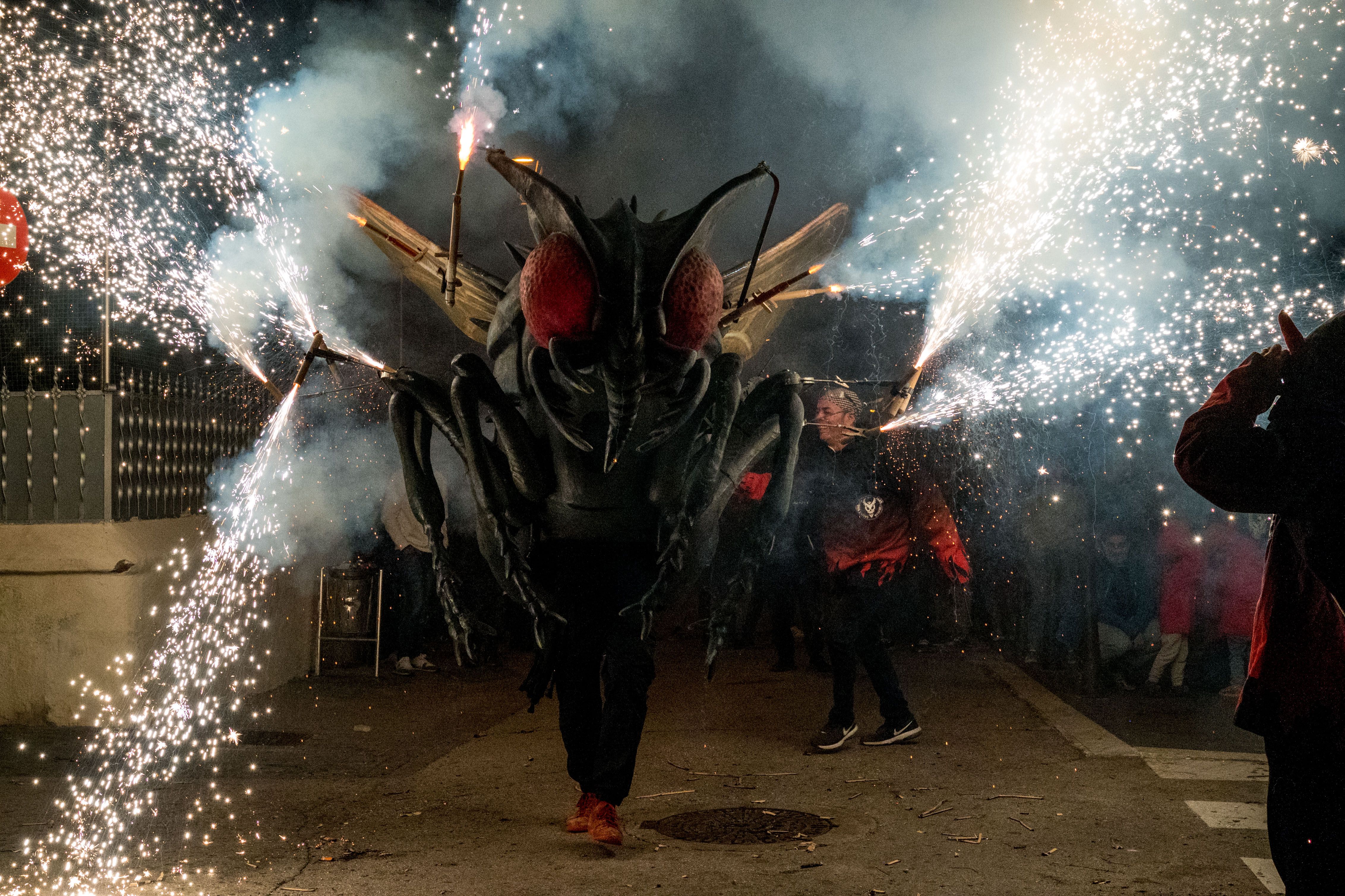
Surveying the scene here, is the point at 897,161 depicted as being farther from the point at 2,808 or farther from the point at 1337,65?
the point at 2,808

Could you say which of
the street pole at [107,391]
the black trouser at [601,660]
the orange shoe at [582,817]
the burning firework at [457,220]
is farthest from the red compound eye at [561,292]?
the street pole at [107,391]

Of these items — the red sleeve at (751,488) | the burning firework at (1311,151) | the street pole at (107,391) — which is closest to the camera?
the red sleeve at (751,488)

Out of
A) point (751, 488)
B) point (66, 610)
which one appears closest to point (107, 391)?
point (66, 610)

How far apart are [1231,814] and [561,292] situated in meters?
4.08

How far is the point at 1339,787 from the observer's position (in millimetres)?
2779

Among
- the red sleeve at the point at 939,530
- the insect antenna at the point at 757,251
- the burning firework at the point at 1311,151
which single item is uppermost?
the burning firework at the point at 1311,151

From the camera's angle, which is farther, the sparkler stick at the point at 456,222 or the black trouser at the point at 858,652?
the black trouser at the point at 858,652

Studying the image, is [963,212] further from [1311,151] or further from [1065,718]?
[1065,718]

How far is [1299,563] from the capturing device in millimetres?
2957

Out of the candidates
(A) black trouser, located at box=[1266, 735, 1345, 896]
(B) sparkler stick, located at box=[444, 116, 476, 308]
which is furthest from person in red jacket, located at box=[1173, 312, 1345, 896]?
(B) sparkler stick, located at box=[444, 116, 476, 308]

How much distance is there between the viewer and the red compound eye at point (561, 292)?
118 inches

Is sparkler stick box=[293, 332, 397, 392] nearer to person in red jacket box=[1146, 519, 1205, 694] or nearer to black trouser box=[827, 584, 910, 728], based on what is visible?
black trouser box=[827, 584, 910, 728]

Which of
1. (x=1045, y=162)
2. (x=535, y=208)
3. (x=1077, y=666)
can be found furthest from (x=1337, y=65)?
(x=535, y=208)

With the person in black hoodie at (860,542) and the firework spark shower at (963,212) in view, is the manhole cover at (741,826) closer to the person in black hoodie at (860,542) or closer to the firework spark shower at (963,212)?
the person in black hoodie at (860,542)
